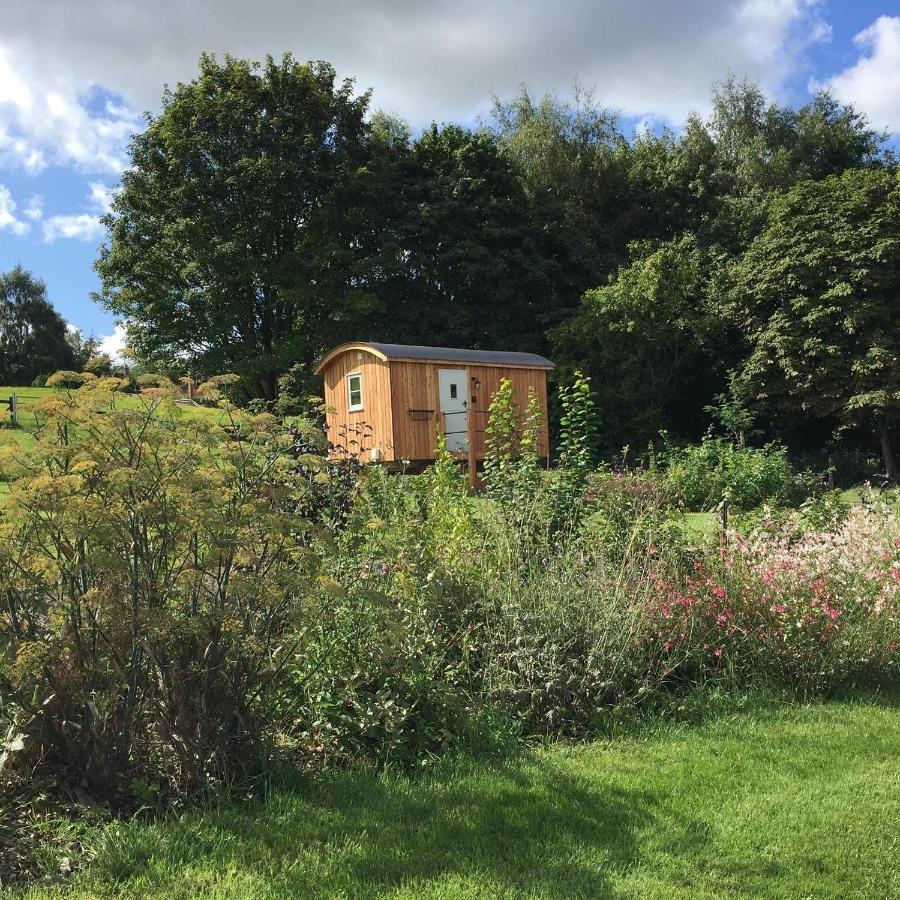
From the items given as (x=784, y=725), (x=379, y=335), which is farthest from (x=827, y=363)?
(x=784, y=725)

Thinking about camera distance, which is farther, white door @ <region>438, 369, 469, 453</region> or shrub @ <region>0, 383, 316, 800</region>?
white door @ <region>438, 369, 469, 453</region>

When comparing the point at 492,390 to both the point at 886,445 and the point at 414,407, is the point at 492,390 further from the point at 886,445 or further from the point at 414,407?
the point at 886,445

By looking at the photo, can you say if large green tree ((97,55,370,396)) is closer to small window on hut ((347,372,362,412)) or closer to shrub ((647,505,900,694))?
small window on hut ((347,372,362,412))

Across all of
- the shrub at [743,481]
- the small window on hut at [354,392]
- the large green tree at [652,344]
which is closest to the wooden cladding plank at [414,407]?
the small window on hut at [354,392]

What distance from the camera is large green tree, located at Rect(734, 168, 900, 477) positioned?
680 inches

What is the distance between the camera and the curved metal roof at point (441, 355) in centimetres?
1505

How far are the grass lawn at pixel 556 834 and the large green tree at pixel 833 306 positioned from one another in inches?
625

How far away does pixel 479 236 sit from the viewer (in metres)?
23.8

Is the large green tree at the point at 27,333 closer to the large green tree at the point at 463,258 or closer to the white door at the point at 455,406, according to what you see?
the large green tree at the point at 463,258

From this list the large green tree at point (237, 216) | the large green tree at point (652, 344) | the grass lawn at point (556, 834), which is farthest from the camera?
the large green tree at point (237, 216)

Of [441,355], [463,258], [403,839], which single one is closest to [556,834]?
[403,839]

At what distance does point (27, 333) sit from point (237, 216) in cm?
3110

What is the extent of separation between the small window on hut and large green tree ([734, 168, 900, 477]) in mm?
9241

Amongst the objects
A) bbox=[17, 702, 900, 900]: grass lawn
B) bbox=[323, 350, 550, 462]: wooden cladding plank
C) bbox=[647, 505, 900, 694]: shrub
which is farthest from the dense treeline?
bbox=[17, 702, 900, 900]: grass lawn
